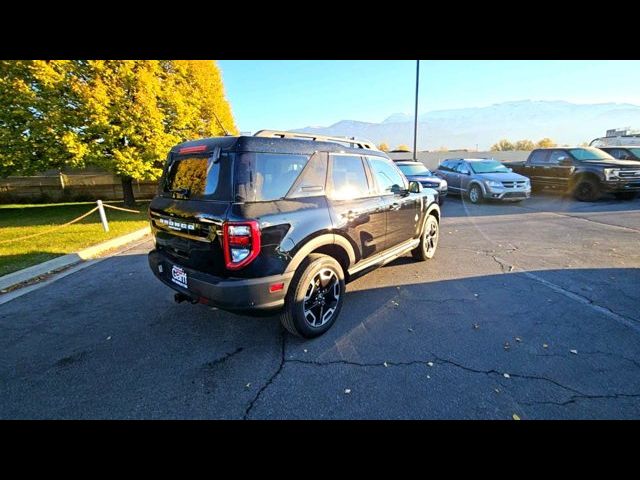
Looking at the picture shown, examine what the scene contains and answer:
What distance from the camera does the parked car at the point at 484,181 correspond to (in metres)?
10.3

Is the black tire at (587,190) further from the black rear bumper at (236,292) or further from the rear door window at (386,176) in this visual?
the black rear bumper at (236,292)

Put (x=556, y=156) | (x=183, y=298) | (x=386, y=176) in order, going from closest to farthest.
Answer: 1. (x=183, y=298)
2. (x=386, y=176)
3. (x=556, y=156)

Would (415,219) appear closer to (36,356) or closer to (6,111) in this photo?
(36,356)

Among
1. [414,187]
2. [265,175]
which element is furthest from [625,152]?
[265,175]

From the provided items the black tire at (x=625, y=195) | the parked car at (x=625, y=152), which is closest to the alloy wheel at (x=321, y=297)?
the black tire at (x=625, y=195)

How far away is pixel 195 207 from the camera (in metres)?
2.46

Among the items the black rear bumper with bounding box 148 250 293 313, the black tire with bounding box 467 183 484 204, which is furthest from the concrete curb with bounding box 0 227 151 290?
the black tire with bounding box 467 183 484 204

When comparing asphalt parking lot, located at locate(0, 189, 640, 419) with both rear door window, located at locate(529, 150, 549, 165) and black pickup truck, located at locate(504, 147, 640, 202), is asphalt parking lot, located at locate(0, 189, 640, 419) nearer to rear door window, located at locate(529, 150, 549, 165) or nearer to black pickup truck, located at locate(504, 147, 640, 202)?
black pickup truck, located at locate(504, 147, 640, 202)

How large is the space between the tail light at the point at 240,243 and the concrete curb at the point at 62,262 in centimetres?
445

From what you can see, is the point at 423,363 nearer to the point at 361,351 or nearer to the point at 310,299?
the point at 361,351

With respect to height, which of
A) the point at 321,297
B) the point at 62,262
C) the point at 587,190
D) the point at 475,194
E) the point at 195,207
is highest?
the point at 195,207

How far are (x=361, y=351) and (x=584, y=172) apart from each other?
12472 millimetres
